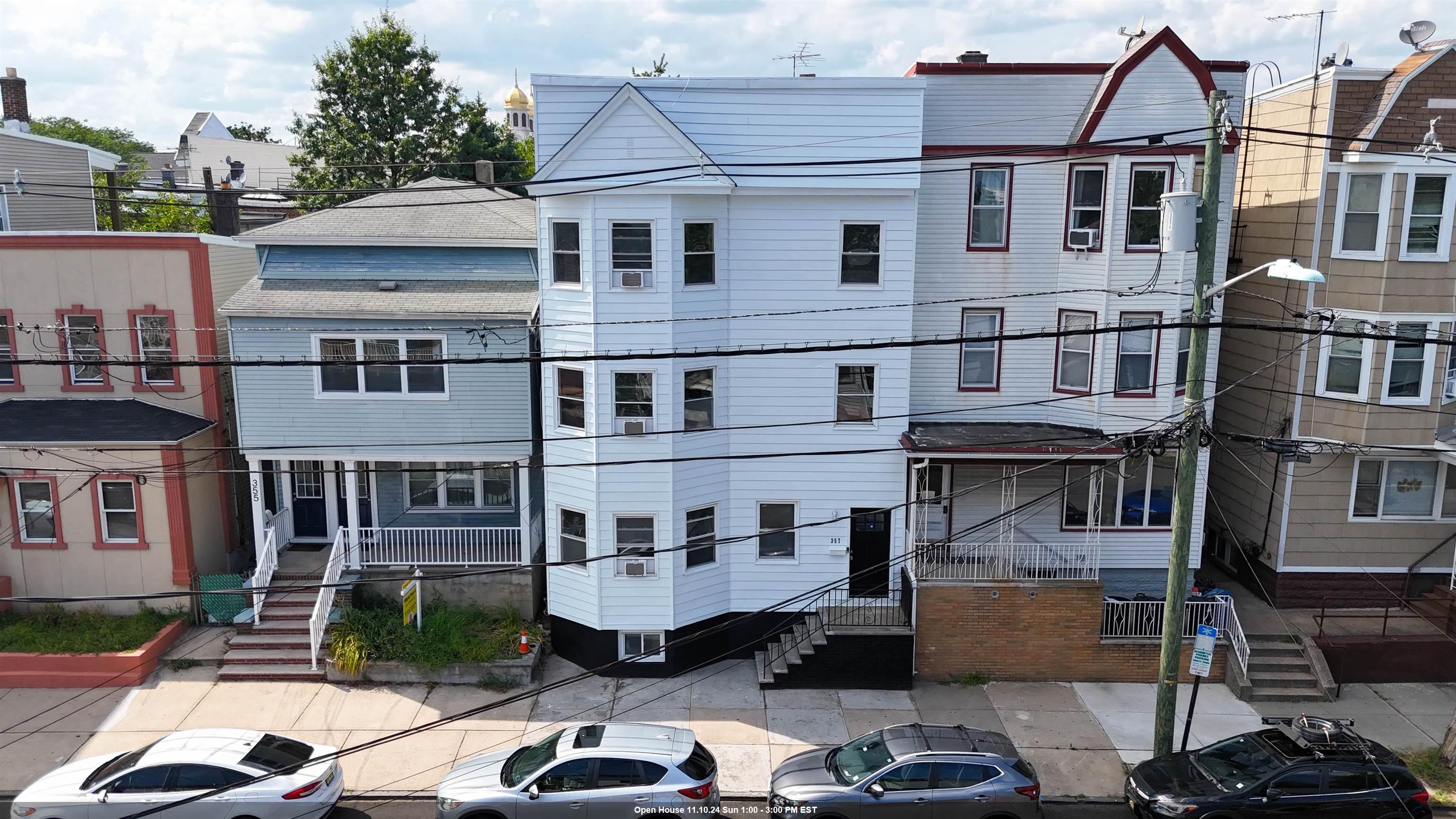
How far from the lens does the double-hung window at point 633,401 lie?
656 inches

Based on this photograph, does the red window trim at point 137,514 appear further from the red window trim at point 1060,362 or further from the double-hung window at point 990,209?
the red window trim at point 1060,362

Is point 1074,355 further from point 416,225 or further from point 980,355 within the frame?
point 416,225

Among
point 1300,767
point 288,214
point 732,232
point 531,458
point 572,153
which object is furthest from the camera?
point 288,214

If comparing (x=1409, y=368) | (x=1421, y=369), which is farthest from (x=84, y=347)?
(x=1421, y=369)

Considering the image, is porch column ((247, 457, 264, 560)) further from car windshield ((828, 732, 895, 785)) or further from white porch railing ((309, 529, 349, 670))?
car windshield ((828, 732, 895, 785))

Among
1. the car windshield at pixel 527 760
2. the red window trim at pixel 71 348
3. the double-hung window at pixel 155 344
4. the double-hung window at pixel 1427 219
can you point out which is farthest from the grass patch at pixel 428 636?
the double-hung window at pixel 1427 219

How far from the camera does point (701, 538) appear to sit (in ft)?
57.8

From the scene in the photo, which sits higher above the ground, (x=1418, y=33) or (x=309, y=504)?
(x=1418, y=33)

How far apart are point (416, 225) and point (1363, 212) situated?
60.2ft


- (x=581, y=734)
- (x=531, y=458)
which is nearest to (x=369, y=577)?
(x=531, y=458)

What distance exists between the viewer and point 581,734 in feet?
42.1

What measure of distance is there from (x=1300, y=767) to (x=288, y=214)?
109 ft

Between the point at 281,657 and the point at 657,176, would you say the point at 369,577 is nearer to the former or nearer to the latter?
the point at 281,657

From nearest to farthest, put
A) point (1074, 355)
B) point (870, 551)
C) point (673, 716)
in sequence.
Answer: point (673, 716)
point (1074, 355)
point (870, 551)
